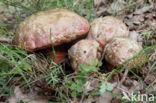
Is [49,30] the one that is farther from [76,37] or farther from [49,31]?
[76,37]

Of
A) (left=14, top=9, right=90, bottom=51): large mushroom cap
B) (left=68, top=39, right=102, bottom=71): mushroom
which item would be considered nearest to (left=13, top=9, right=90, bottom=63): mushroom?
(left=14, top=9, right=90, bottom=51): large mushroom cap

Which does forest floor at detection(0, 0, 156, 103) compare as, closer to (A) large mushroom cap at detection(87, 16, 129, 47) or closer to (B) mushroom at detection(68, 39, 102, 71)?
(B) mushroom at detection(68, 39, 102, 71)

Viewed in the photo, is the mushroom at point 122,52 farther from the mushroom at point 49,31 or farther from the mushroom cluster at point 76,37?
the mushroom at point 49,31

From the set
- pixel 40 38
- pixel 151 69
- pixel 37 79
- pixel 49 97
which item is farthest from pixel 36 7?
pixel 151 69

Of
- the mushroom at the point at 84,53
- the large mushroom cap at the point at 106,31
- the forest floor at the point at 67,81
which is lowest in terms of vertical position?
the forest floor at the point at 67,81

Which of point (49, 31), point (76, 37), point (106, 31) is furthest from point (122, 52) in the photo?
point (49, 31)

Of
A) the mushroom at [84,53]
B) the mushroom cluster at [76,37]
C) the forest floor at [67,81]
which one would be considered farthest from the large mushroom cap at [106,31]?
the forest floor at [67,81]
